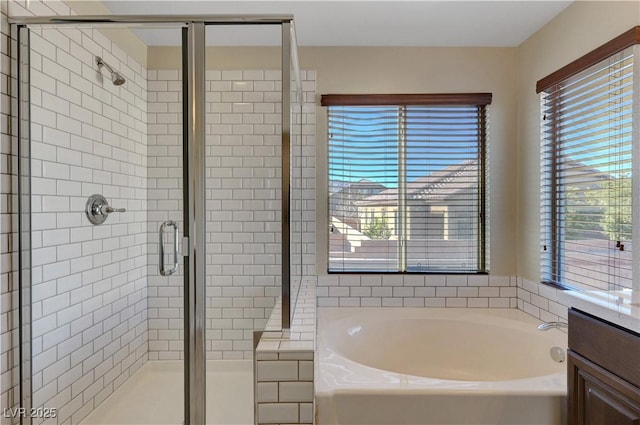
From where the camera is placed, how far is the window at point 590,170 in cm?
165

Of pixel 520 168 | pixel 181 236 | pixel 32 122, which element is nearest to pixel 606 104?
pixel 520 168

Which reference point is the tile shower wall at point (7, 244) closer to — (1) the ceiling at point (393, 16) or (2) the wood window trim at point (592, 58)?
(1) the ceiling at point (393, 16)

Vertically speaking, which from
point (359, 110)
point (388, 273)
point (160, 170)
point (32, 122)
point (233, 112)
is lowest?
point (388, 273)

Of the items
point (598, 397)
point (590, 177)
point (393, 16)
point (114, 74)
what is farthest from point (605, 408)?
point (114, 74)

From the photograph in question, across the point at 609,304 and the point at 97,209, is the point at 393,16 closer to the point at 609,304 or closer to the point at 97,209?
the point at 609,304

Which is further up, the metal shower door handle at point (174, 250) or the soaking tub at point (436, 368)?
the metal shower door handle at point (174, 250)

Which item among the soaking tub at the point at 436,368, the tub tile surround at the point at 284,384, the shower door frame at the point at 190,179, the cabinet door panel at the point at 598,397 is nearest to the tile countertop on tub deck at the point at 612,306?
the cabinet door panel at the point at 598,397

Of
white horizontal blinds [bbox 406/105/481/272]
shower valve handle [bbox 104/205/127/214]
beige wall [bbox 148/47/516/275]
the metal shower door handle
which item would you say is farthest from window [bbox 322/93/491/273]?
shower valve handle [bbox 104/205/127/214]

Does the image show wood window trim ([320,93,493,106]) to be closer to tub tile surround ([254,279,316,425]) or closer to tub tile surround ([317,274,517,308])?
tub tile surround ([317,274,517,308])

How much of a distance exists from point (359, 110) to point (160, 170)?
4.74ft

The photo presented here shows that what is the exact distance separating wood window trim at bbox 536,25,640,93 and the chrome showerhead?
7.72ft

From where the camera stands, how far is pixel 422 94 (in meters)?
2.47

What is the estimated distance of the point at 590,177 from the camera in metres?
1.86

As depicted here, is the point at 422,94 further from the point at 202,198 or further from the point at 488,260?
the point at 202,198
